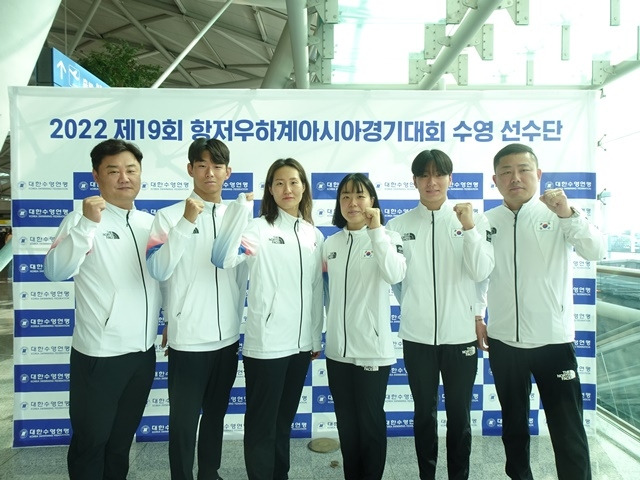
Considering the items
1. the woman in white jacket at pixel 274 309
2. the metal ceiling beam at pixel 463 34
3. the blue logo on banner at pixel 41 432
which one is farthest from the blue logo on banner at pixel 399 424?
the metal ceiling beam at pixel 463 34

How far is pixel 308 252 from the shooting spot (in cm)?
248

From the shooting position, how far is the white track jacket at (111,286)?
219cm

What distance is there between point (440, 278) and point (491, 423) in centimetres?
167

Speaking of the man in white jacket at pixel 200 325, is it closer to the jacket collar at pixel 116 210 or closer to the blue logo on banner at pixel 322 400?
the jacket collar at pixel 116 210

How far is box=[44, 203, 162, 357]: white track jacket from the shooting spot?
2.19 m

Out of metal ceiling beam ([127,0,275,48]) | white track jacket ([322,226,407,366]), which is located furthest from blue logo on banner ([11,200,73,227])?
metal ceiling beam ([127,0,275,48])

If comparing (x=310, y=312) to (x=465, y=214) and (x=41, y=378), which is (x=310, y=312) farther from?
(x=41, y=378)

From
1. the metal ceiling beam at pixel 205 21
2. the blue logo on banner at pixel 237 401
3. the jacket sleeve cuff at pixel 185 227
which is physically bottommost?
the blue logo on banner at pixel 237 401

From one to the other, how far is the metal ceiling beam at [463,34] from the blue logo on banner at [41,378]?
157 inches

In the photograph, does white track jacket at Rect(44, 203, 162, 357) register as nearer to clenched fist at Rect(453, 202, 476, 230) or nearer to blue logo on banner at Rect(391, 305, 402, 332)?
clenched fist at Rect(453, 202, 476, 230)

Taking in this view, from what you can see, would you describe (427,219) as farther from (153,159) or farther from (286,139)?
(153,159)

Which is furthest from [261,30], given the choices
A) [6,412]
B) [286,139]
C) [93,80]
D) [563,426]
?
[563,426]

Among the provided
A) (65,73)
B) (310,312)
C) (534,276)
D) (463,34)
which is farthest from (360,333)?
(65,73)

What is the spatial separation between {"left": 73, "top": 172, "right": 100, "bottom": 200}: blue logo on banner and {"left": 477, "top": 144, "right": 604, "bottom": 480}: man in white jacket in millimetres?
2690
